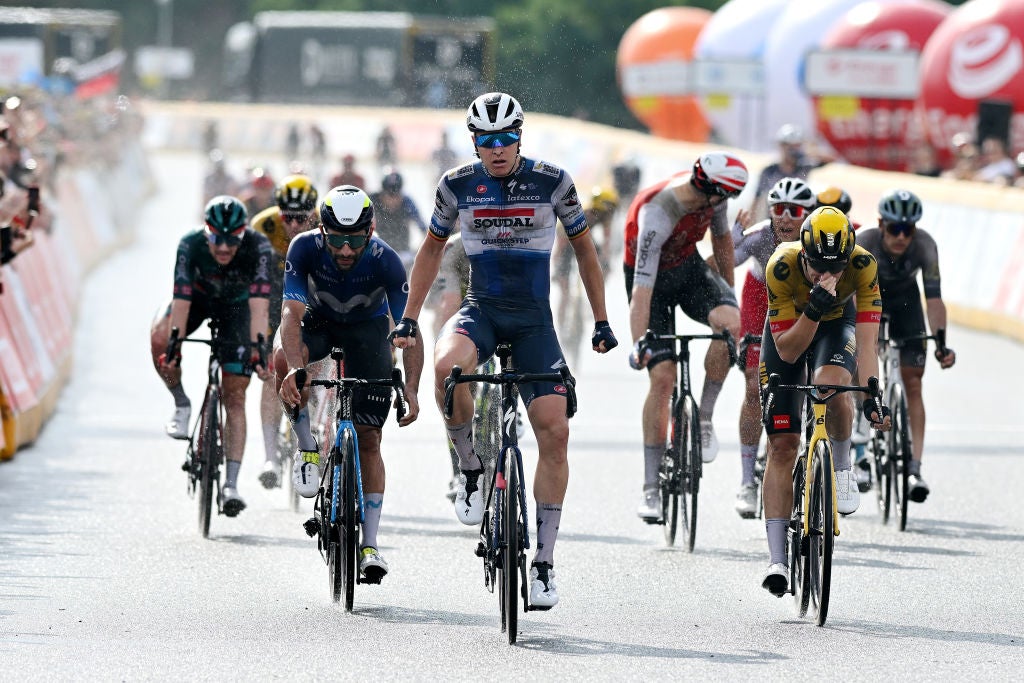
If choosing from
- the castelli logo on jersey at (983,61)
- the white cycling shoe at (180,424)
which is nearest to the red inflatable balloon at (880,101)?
the castelli logo on jersey at (983,61)

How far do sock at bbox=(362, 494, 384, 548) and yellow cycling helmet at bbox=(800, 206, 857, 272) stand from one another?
2.14 m

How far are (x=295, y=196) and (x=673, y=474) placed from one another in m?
2.84

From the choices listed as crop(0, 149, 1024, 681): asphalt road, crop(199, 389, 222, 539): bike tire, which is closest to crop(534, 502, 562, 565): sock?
crop(0, 149, 1024, 681): asphalt road

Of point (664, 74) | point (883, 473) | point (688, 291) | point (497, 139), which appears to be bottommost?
point (664, 74)

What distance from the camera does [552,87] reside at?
77.2 m

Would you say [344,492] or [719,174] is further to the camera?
[719,174]

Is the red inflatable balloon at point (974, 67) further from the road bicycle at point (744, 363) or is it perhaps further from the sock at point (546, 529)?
the sock at point (546, 529)

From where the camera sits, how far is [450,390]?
28.0ft

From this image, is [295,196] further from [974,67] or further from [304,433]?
[974,67]

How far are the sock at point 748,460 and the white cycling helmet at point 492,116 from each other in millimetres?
3222

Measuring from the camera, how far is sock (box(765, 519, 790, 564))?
892 cm

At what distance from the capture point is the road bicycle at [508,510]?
8.15m

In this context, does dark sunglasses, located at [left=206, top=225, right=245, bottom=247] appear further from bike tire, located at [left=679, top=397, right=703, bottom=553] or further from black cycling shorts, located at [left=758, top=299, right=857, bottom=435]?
black cycling shorts, located at [left=758, top=299, right=857, bottom=435]

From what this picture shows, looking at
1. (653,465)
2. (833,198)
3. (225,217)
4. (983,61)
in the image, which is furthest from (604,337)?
(983,61)
